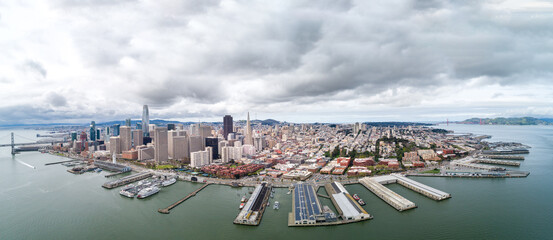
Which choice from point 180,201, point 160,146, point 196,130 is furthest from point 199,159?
point 196,130

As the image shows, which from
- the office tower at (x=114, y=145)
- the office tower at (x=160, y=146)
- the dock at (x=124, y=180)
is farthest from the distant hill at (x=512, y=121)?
the office tower at (x=114, y=145)

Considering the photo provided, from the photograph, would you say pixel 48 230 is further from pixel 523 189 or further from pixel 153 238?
pixel 523 189

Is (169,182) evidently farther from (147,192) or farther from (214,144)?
(214,144)

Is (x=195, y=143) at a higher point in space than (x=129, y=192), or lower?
higher

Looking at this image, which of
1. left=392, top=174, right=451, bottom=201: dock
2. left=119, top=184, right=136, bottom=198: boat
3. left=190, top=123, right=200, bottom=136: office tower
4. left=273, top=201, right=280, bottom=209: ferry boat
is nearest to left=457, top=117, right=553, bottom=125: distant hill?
left=392, top=174, right=451, bottom=201: dock

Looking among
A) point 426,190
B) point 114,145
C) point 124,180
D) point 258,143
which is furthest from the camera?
point 258,143

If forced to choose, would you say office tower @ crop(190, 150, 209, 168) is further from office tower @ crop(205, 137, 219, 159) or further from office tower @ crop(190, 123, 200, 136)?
office tower @ crop(190, 123, 200, 136)
